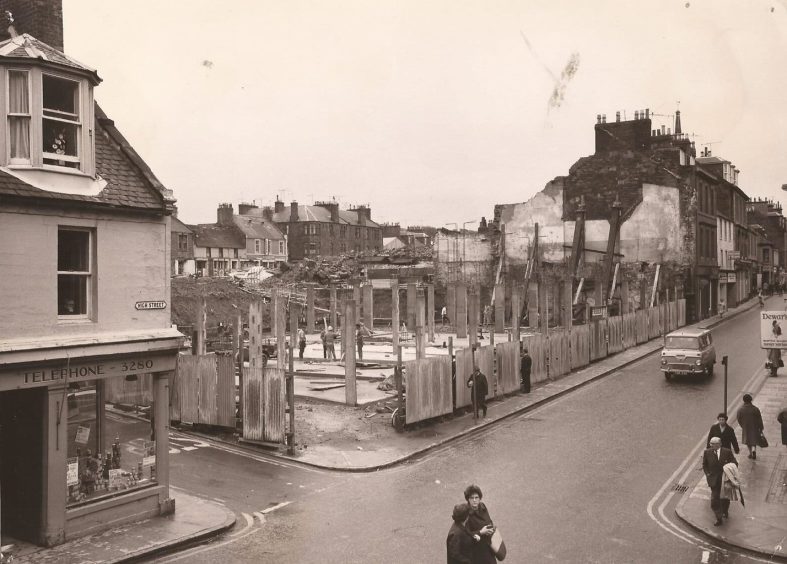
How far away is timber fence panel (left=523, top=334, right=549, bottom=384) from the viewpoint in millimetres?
25625

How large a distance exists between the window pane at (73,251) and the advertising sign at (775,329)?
715 inches

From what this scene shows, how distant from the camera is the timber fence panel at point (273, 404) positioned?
55.3ft

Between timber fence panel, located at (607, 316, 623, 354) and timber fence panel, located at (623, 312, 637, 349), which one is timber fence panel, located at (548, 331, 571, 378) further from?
timber fence panel, located at (623, 312, 637, 349)

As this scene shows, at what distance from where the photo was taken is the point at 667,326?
41.5 metres

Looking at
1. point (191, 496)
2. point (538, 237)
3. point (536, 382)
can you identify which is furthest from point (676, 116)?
point (191, 496)

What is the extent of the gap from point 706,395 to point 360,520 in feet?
51.4

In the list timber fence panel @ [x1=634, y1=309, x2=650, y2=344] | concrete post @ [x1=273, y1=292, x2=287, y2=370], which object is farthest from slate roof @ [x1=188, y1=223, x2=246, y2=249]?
concrete post @ [x1=273, y1=292, x2=287, y2=370]

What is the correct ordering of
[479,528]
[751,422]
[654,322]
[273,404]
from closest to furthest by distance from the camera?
1. [479,528]
2. [751,422]
3. [273,404]
4. [654,322]

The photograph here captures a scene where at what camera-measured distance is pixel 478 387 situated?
2023cm

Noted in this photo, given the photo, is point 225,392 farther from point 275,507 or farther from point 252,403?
point 275,507

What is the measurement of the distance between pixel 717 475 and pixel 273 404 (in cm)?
979

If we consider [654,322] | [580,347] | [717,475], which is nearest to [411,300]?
[580,347]

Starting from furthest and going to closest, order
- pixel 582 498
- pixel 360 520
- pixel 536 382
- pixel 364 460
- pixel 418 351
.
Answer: pixel 536 382, pixel 418 351, pixel 364 460, pixel 582 498, pixel 360 520

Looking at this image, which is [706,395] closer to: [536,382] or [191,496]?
[536,382]
